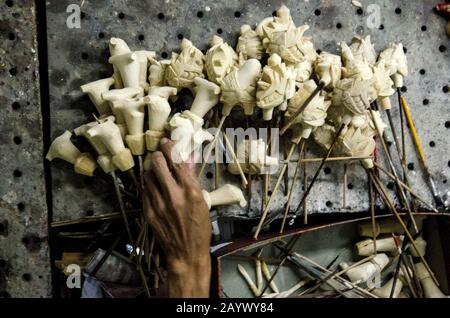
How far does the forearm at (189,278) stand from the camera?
4.80 feet

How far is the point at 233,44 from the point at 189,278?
83 centimetres

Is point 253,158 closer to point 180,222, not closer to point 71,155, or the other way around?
point 180,222

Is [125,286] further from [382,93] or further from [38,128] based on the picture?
[382,93]

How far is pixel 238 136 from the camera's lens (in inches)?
66.1

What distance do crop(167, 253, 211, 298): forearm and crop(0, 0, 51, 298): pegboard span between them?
0.49 metres

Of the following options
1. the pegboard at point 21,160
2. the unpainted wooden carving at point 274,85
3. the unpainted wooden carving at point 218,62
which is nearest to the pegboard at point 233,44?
the pegboard at point 21,160

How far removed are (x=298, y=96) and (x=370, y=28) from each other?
455mm

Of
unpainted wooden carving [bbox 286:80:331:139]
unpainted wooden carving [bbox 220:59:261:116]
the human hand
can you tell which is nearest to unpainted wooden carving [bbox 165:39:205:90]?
unpainted wooden carving [bbox 220:59:261:116]

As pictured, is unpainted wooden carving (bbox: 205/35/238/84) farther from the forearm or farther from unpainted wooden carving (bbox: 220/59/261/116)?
the forearm

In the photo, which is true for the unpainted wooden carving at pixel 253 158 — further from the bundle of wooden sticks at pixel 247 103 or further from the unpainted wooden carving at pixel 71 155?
the unpainted wooden carving at pixel 71 155

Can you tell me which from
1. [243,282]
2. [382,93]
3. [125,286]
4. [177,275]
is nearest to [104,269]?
[125,286]


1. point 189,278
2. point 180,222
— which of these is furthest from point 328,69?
point 189,278

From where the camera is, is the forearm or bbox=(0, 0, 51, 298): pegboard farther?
bbox=(0, 0, 51, 298): pegboard

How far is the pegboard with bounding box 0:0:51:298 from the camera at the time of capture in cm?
163
